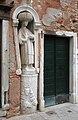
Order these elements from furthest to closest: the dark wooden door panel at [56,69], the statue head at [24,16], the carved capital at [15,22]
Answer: the dark wooden door panel at [56,69], the statue head at [24,16], the carved capital at [15,22]

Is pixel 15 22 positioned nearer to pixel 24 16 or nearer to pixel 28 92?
pixel 24 16

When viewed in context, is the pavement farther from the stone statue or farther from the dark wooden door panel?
the stone statue

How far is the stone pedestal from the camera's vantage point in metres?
5.97

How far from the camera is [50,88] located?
22.7 ft

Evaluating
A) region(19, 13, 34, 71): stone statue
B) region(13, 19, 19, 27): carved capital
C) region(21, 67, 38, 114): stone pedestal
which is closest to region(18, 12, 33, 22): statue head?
region(19, 13, 34, 71): stone statue

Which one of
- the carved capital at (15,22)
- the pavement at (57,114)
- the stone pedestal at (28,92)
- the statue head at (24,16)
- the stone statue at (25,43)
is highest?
the statue head at (24,16)

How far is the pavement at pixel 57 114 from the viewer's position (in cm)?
582

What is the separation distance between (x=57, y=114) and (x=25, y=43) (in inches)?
80.5

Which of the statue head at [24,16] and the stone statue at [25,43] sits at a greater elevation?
the statue head at [24,16]

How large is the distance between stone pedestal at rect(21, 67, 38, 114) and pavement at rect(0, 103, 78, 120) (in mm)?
179

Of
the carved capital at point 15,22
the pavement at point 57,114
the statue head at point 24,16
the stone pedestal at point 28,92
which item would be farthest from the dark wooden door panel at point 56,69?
the carved capital at point 15,22

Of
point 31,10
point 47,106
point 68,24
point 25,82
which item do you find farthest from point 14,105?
point 68,24

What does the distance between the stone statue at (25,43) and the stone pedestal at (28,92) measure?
0.94ft

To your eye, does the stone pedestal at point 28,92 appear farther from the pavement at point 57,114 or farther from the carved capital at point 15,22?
the carved capital at point 15,22
